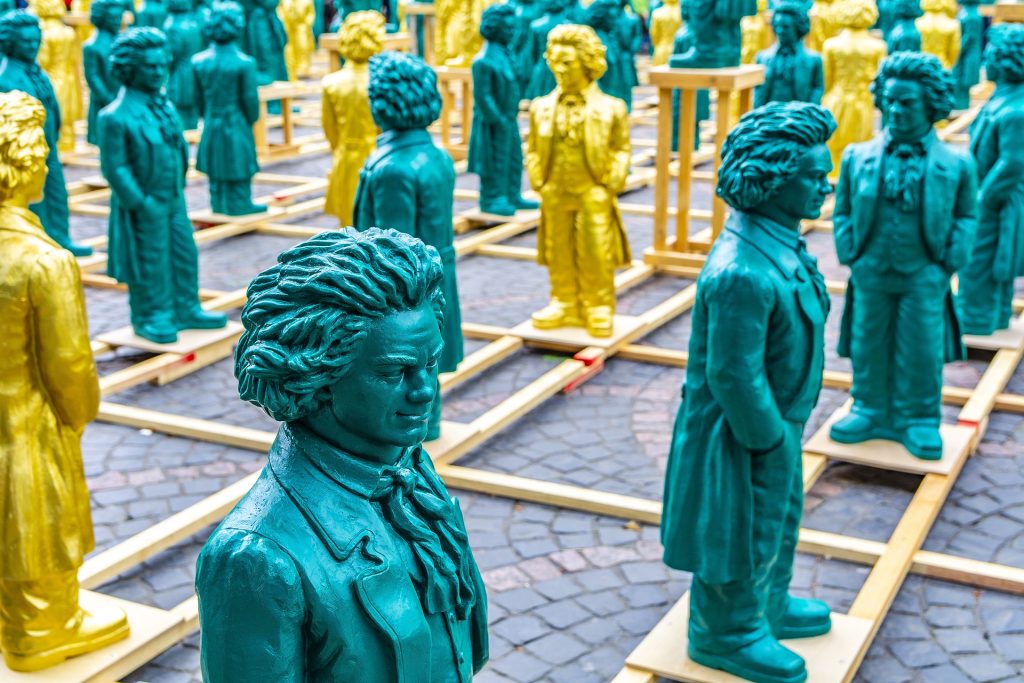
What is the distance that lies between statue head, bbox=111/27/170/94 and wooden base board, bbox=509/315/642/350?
3.00 m

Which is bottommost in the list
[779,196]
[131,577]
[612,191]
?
[131,577]

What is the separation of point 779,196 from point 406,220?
8.83ft

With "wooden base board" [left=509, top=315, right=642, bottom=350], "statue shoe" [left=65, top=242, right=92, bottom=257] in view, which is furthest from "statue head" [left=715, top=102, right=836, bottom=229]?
"statue shoe" [left=65, top=242, right=92, bottom=257]

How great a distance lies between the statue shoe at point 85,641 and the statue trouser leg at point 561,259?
15.6 ft

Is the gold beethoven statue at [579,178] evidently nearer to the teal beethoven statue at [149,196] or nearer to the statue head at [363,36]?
the statue head at [363,36]

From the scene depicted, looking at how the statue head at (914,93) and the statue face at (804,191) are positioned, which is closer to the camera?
the statue face at (804,191)

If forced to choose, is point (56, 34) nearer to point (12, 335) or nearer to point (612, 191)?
point (612, 191)

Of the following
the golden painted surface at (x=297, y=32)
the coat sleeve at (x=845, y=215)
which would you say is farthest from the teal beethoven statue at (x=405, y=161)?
the golden painted surface at (x=297, y=32)

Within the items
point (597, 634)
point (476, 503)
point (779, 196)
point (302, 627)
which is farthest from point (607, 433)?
point (302, 627)

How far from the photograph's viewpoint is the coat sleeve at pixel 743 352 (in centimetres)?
447

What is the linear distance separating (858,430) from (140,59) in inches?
197

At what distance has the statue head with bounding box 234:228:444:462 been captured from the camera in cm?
231

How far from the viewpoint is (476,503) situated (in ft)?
22.6

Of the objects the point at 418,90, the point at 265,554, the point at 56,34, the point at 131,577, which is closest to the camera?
the point at 265,554
